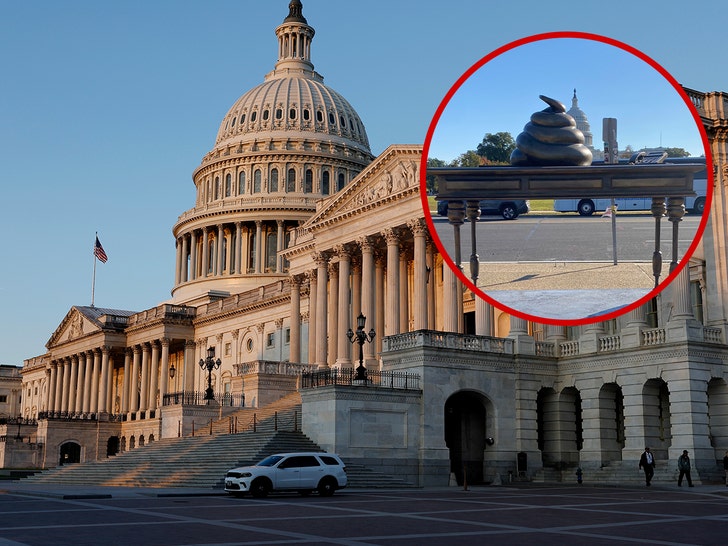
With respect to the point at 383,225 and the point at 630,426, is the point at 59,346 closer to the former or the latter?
the point at 383,225

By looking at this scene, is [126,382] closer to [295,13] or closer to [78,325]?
[78,325]

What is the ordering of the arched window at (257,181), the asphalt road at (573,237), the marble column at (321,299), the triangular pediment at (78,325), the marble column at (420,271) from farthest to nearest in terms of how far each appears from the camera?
the arched window at (257,181)
the triangular pediment at (78,325)
the marble column at (321,299)
the marble column at (420,271)
the asphalt road at (573,237)

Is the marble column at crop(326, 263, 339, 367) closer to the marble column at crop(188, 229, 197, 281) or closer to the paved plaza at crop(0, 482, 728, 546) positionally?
the paved plaza at crop(0, 482, 728, 546)

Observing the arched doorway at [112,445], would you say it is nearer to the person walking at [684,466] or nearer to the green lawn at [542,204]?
the person walking at [684,466]

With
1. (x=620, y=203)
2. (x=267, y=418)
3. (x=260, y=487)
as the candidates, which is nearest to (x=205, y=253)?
(x=267, y=418)

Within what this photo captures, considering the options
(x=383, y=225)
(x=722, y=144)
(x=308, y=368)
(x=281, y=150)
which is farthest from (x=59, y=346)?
(x=722, y=144)

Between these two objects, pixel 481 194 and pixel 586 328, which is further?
pixel 586 328

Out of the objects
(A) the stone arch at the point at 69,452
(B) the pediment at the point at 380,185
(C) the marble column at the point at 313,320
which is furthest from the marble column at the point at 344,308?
(A) the stone arch at the point at 69,452
